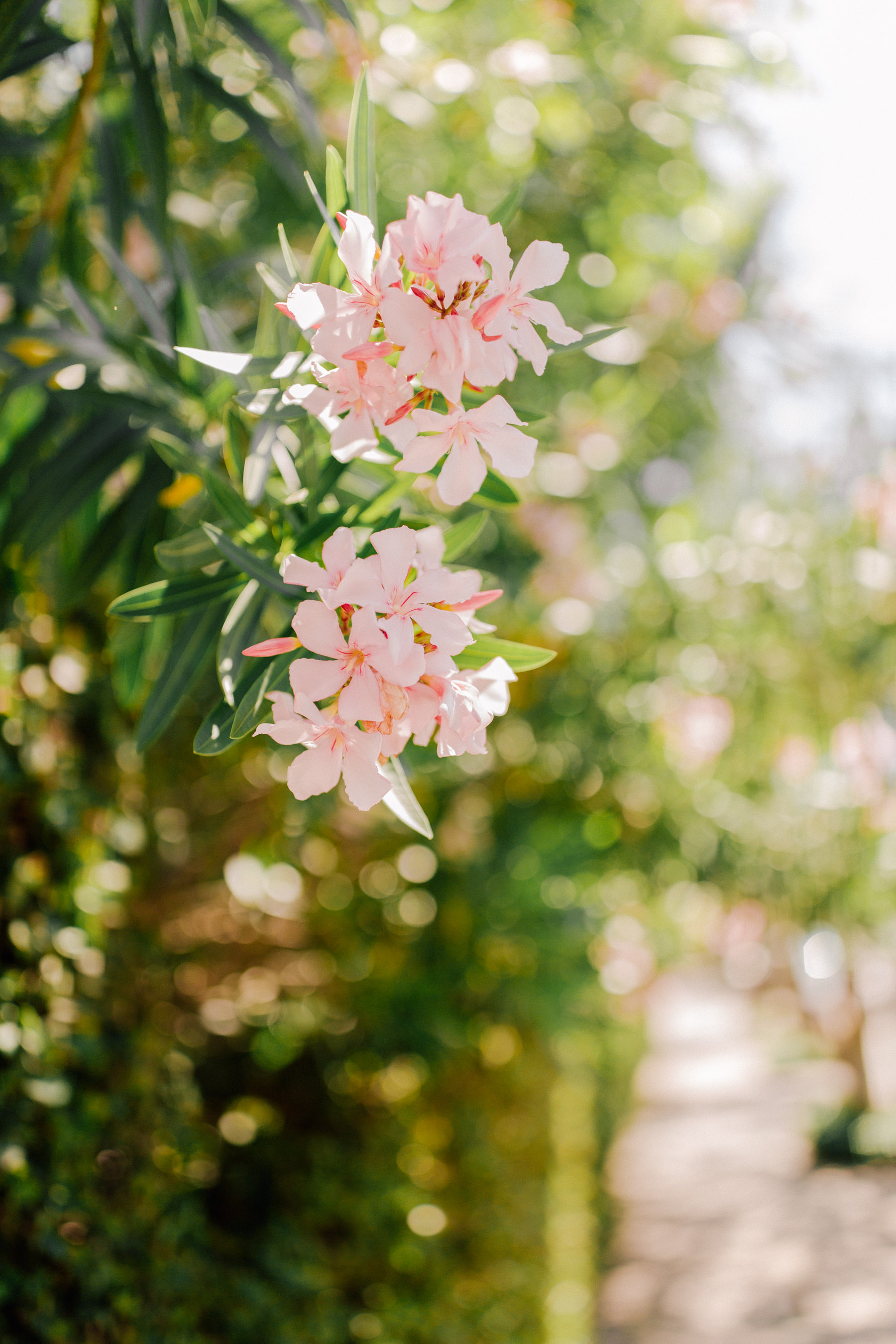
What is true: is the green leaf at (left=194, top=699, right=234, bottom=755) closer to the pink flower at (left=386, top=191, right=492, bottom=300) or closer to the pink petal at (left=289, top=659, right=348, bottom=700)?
the pink petal at (left=289, top=659, right=348, bottom=700)

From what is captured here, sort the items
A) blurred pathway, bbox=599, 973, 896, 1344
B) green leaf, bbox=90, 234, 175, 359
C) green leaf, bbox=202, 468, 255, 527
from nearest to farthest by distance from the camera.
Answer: green leaf, bbox=202, 468, 255, 527 → green leaf, bbox=90, 234, 175, 359 → blurred pathway, bbox=599, 973, 896, 1344

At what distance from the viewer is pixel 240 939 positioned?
2781mm

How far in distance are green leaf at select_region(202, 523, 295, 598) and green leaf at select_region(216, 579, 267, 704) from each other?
26mm

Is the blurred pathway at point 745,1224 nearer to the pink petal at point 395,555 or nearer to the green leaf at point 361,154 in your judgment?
the pink petal at point 395,555

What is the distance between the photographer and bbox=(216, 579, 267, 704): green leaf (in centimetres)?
75

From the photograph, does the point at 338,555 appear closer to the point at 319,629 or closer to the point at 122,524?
the point at 319,629

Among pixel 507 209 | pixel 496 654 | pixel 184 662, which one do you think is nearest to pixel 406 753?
pixel 184 662

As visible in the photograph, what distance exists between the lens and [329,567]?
0.59 m

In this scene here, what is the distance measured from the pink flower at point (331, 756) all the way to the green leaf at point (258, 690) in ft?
0.15

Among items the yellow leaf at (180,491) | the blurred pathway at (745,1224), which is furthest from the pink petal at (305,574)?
the blurred pathway at (745,1224)

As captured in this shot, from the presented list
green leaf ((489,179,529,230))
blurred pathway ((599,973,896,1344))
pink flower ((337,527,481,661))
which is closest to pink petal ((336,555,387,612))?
pink flower ((337,527,481,661))

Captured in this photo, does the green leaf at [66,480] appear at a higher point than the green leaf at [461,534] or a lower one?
lower

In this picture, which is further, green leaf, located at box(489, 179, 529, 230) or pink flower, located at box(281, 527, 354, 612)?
green leaf, located at box(489, 179, 529, 230)

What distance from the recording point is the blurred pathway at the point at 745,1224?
3.83m
